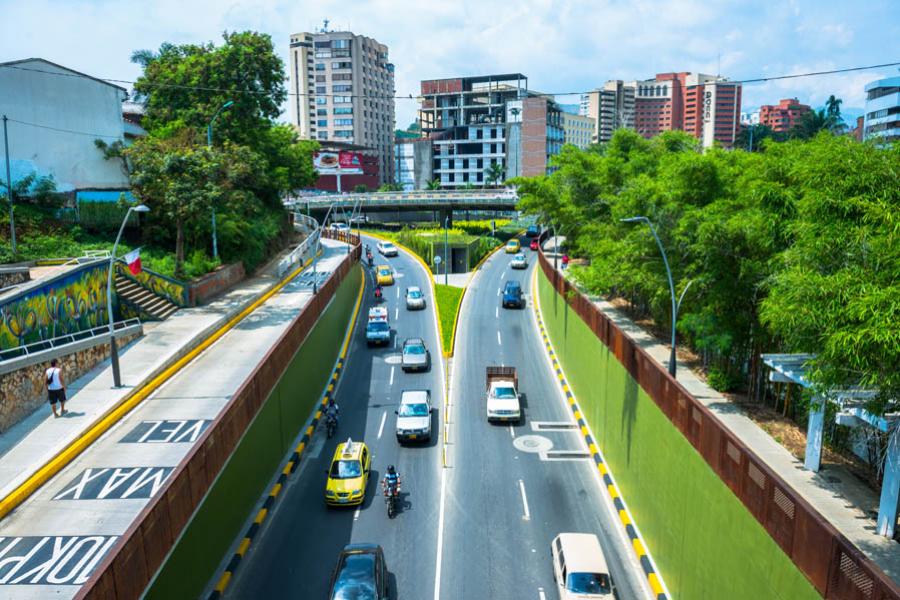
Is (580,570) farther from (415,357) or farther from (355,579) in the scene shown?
(415,357)

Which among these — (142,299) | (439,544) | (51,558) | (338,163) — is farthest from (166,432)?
(338,163)

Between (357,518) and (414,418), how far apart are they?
7174mm

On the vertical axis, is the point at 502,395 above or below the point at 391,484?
above

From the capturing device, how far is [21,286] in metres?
24.0

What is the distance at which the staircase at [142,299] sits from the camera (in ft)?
103

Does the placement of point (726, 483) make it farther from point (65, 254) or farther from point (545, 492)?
point (65, 254)

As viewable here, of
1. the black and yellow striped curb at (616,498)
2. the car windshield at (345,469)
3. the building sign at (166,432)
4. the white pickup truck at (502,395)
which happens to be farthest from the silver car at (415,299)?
the building sign at (166,432)

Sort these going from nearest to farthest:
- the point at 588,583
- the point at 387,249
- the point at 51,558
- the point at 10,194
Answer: the point at 51,558, the point at 588,583, the point at 10,194, the point at 387,249

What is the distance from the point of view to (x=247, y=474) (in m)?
20.5

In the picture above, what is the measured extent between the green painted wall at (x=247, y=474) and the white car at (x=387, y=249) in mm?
34421

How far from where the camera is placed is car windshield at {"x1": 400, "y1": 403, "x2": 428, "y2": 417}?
94.7 ft

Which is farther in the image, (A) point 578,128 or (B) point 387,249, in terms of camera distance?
(A) point 578,128

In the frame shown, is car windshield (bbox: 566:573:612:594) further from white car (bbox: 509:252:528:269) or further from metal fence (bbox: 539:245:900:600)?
white car (bbox: 509:252:528:269)

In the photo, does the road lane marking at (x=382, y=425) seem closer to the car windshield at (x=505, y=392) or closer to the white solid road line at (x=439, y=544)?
the white solid road line at (x=439, y=544)
